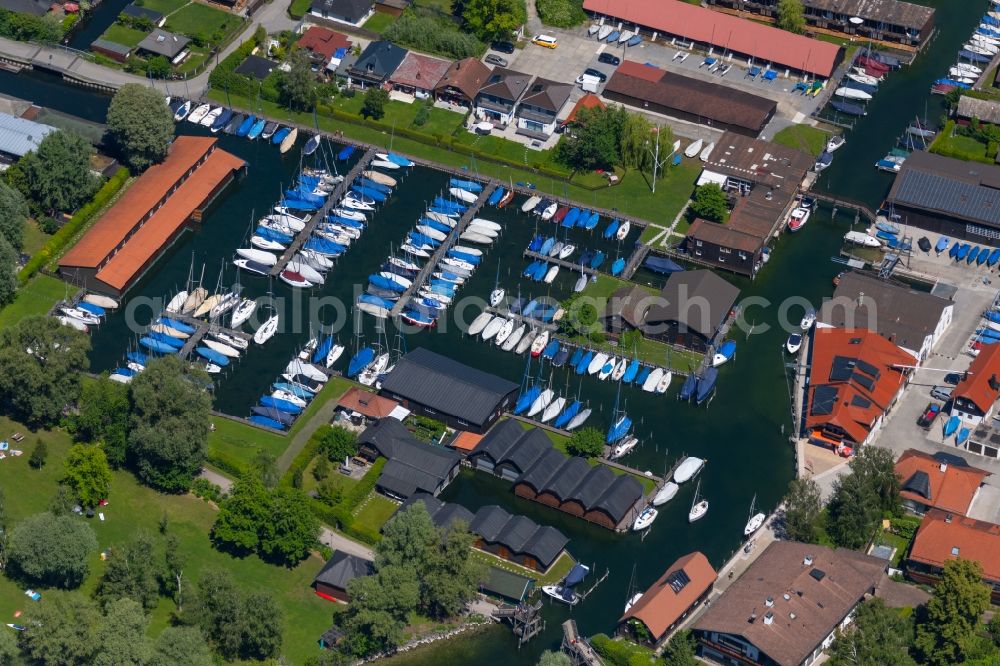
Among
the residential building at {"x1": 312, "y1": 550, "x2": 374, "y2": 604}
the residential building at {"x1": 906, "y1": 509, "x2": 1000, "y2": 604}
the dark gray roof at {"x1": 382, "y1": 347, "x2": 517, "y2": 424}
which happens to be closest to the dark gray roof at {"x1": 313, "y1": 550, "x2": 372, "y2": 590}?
the residential building at {"x1": 312, "y1": 550, "x2": 374, "y2": 604}

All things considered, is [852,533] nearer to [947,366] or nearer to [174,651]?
[947,366]

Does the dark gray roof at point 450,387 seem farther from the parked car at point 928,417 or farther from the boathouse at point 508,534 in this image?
the parked car at point 928,417

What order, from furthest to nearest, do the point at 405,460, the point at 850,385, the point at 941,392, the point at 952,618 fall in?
1. the point at 941,392
2. the point at 850,385
3. the point at 405,460
4. the point at 952,618

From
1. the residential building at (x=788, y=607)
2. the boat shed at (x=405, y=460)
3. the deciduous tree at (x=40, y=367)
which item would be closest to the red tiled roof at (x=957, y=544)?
the residential building at (x=788, y=607)

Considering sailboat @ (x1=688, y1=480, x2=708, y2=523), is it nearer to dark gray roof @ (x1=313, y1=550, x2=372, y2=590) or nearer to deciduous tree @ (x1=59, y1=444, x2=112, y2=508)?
dark gray roof @ (x1=313, y1=550, x2=372, y2=590)

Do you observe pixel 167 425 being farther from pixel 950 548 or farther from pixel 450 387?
pixel 950 548

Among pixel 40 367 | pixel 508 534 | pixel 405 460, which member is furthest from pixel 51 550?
pixel 508 534

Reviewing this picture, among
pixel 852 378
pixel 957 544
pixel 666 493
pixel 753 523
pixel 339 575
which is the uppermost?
pixel 852 378
